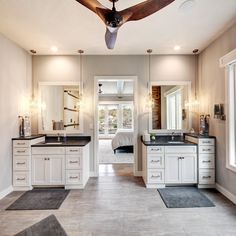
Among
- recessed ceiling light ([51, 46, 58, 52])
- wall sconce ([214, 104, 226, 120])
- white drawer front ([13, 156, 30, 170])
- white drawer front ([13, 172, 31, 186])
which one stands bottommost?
white drawer front ([13, 172, 31, 186])

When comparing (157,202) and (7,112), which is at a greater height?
(7,112)

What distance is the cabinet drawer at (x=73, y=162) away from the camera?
4.24m

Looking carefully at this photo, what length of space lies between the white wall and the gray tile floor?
0.60m

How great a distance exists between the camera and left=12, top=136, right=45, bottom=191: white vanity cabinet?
419cm

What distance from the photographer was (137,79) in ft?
16.7

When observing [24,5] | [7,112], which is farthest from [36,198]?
[24,5]

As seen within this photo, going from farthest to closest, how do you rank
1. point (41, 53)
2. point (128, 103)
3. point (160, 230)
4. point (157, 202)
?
point (128, 103) → point (41, 53) → point (157, 202) → point (160, 230)

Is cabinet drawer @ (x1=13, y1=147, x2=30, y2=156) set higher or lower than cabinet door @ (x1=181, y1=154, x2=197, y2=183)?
higher

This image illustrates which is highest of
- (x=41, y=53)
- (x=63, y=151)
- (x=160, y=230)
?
(x=41, y=53)

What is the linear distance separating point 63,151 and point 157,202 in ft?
6.59

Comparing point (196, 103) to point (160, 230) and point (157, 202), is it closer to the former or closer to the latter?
point (157, 202)

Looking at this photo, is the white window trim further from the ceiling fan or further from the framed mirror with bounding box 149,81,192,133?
the ceiling fan

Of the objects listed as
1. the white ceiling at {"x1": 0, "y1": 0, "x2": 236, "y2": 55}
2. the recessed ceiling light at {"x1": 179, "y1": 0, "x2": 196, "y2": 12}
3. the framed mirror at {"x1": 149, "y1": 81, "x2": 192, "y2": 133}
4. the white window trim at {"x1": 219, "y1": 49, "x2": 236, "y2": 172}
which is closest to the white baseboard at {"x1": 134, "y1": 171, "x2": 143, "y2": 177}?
the framed mirror at {"x1": 149, "y1": 81, "x2": 192, "y2": 133}

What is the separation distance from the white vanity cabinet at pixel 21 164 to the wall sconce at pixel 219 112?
3603 millimetres
